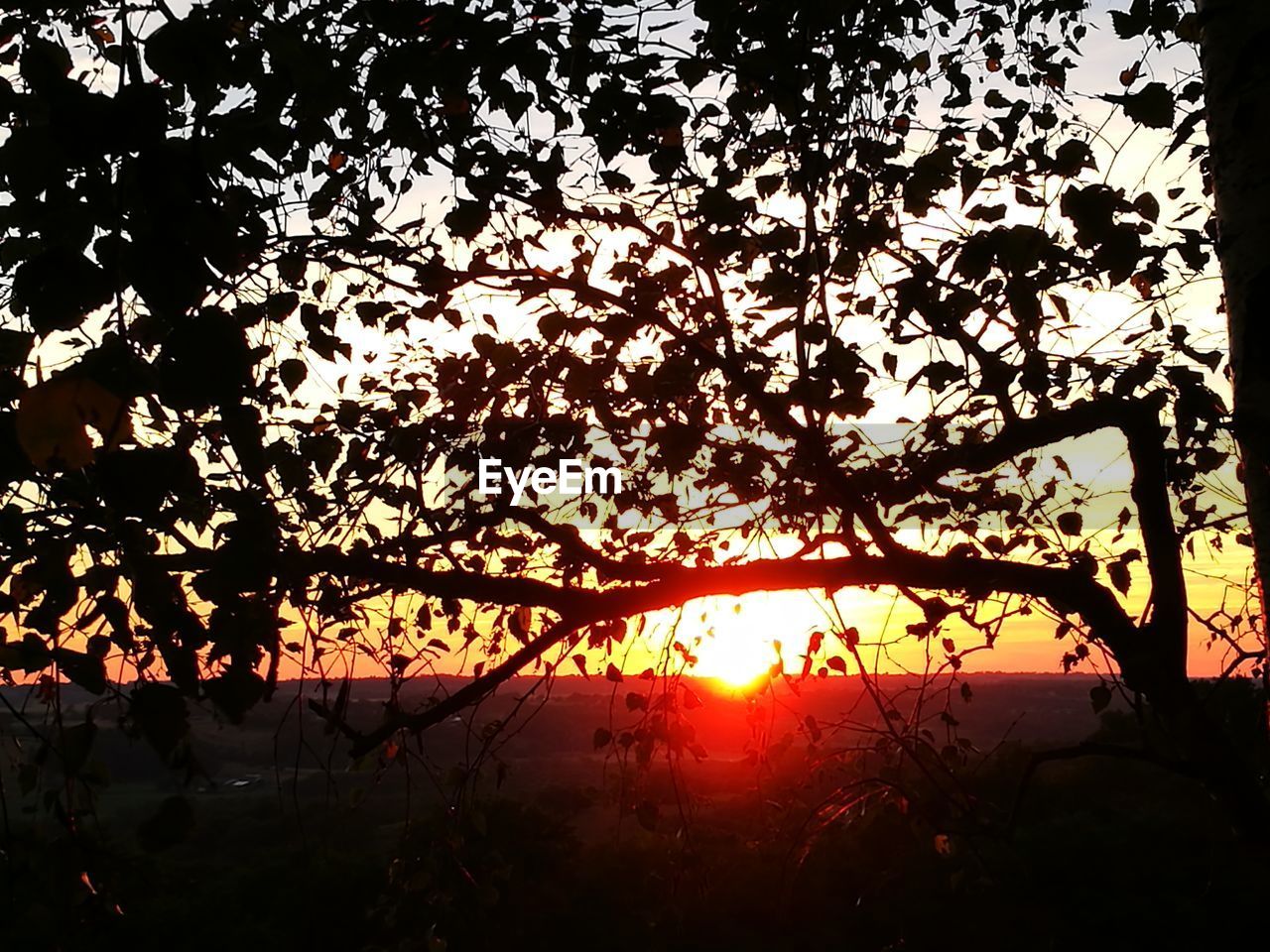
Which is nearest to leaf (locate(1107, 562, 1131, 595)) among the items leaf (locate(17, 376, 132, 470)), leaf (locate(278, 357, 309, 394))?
leaf (locate(278, 357, 309, 394))

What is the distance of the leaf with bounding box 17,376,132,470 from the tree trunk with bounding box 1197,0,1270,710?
2.05m

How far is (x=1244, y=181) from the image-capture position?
1929 millimetres

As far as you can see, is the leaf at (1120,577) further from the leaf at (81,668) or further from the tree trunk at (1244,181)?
the leaf at (81,668)

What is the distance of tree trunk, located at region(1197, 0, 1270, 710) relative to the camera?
6.23ft

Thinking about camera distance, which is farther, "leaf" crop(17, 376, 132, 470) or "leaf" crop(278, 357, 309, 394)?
"leaf" crop(278, 357, 309, 394)

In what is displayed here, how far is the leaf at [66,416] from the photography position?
938 mm

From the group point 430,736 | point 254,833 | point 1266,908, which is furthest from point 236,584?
point 430,736

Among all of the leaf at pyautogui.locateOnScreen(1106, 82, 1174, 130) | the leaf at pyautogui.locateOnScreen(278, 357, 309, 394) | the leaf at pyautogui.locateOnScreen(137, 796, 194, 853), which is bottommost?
the leaf at pyautogui.locateOnScreen(137, 796, 194, 853)

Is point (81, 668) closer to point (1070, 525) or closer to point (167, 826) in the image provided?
point (167, 826)

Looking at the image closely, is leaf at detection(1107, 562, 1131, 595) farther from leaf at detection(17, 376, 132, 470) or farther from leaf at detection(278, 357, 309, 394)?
leaf at detection(17, 376, 132, 470)

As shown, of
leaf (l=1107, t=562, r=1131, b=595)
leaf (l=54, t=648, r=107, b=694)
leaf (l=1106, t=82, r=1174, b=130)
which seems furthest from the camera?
leaf (l=1107, t=562, r=1131, b=595)

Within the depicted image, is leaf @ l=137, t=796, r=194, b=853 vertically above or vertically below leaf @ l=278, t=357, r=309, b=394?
below

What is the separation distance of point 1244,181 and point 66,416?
A: 2134 millimetres

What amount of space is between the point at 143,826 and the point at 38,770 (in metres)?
1.52
